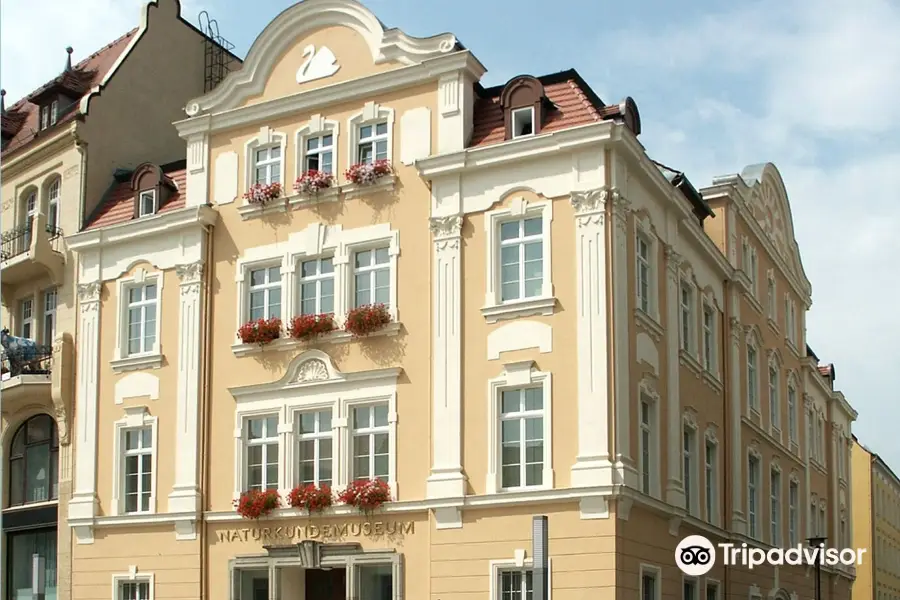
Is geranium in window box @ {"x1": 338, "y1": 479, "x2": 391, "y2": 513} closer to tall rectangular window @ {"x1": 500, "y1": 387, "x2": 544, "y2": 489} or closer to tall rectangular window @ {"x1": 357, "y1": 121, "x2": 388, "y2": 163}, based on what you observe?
tall rectangular window @ {"x1": 500, "y1": 387, "x2": 544, "y2": 489}

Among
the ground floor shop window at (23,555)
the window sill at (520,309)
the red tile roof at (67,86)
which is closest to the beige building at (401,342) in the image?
the window sill at (520,309)

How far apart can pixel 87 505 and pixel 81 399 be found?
2477 millimetres

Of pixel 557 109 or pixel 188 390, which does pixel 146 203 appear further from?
pixel 557 109

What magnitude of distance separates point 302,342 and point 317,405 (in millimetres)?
1348

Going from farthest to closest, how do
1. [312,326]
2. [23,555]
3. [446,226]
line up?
[23,555], [312,326], [446,226]

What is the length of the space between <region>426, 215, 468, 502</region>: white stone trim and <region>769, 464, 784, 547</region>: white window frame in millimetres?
14189

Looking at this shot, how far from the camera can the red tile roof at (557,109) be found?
26.5m

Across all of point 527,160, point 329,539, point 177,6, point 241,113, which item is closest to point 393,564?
point 329,539

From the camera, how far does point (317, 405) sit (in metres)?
27.7

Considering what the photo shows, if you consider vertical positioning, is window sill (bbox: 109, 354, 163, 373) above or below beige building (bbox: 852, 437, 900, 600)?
above

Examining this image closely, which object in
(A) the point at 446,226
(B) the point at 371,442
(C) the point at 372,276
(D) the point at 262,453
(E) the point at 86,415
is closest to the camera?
(A) the point at 446,226

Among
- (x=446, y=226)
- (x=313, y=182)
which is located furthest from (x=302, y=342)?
(x=446, y=226)

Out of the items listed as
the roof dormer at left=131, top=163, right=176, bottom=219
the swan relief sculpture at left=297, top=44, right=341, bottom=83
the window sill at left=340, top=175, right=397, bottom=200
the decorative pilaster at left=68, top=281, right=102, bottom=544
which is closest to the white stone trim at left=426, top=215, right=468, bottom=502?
the window sill at left=340, top=175, right=397, bottom=200

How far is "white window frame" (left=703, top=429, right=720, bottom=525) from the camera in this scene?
31.1 metres
